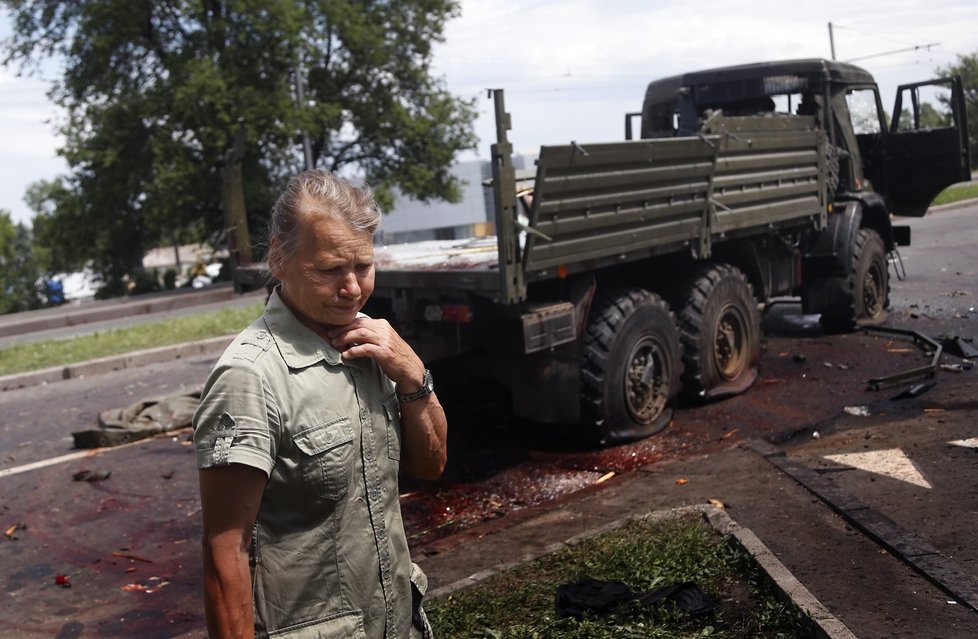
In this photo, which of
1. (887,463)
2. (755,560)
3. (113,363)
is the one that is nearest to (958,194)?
(113,363)

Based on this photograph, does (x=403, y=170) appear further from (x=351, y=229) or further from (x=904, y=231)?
(x=351, y=229)

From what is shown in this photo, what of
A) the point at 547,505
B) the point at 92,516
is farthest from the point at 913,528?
the point at 92,516

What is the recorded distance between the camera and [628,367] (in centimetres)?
694

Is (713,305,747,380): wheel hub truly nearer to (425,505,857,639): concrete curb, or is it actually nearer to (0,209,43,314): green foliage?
(425,505,857,639): concrete curb

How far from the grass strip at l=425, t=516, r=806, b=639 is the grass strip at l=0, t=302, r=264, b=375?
9.47 m

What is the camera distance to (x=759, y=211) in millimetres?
8453

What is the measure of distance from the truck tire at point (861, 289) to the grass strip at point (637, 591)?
587 centimetres

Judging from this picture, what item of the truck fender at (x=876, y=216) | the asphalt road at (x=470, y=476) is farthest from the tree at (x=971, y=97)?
the asphalt road at (x=470, y=476)

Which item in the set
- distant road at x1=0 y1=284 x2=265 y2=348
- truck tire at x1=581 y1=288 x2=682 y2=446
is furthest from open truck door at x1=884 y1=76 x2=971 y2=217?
distant road at x1=0 y1=284 x2=265 y2=348

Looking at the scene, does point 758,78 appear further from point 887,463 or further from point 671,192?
point 887,463

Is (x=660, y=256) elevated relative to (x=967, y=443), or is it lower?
elevated

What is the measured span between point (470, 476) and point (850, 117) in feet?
20.8

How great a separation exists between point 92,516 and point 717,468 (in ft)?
12.9

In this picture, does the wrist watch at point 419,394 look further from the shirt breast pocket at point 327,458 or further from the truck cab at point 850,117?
the truck cab at point 850,117
